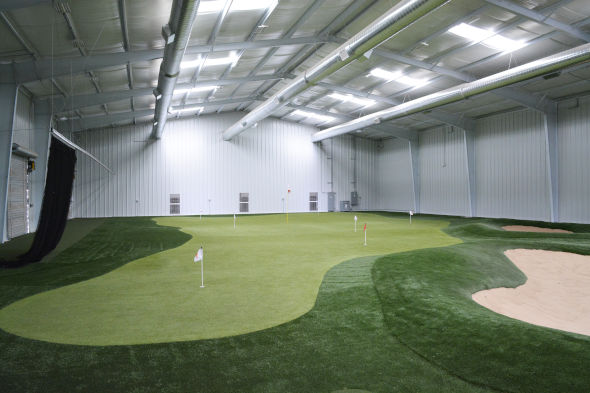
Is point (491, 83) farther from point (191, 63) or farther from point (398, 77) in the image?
point (191, 63)

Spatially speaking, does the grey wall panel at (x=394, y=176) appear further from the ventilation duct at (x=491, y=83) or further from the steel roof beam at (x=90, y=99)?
the steel roof beam at (x=90, y=99)

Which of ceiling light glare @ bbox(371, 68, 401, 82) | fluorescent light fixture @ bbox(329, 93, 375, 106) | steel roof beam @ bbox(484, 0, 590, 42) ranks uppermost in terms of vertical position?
fluorescent light fixture @ bbox(329, 93, 375, 106)

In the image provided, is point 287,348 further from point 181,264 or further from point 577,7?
point 577,7

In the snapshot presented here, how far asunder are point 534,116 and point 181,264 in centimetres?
2342

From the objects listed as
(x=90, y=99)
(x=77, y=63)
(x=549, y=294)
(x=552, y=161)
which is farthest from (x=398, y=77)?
(x=90, y=99)

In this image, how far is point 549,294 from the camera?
855cm

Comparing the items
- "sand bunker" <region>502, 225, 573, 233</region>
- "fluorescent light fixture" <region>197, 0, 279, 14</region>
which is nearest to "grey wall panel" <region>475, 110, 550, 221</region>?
"sand bunker" <region>502, 225, 573, 233</region>

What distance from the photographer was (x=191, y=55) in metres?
15.9

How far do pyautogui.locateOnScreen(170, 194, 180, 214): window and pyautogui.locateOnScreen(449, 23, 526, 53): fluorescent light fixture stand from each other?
934 inches

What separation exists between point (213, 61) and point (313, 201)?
20.2m

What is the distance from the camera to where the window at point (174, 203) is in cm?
3020

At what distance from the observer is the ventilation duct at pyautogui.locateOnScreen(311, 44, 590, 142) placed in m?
13.0

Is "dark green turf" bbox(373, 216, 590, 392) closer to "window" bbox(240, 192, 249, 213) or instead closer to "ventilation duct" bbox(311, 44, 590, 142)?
"ventilation duct" bbox(311, 44, 590, 142)

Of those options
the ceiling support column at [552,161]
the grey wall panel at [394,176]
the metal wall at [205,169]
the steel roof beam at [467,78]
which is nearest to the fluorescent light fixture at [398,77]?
the steel roof beam at [467,78]
